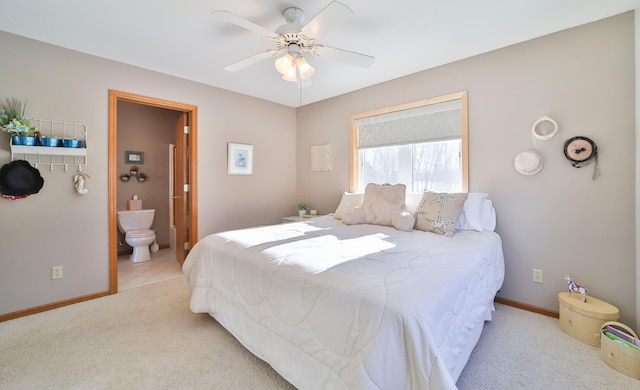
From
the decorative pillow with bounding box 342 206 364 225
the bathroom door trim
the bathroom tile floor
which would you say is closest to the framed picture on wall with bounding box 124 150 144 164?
the bathroom door trim

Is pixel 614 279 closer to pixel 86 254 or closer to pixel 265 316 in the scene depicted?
pixel 265 316

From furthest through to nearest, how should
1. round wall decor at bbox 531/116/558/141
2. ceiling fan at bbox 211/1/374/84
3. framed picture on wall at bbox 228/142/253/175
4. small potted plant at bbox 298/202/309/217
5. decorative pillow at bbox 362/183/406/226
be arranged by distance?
small potted plant at bbox 298/202/309/217 → framed picture on wall at bbox 228/142/253/175 → decorative pillow at bbox 362/183/406/226 → round wall decor at bbox 531/116/558/141 → ceiling fan at bbox 211/1/374/84

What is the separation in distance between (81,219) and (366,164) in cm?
328

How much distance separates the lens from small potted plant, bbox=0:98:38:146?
Result: 7.40 ft

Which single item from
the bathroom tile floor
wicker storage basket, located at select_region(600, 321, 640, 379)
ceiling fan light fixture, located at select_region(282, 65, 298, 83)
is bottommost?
the bathroom tile floor

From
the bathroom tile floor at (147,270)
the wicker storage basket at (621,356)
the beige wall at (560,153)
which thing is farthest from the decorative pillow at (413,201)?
the bathroom tile floor at (147,270)

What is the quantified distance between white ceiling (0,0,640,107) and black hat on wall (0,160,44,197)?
116 centimetres

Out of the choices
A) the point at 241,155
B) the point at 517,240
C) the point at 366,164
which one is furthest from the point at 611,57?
the point at 241,155

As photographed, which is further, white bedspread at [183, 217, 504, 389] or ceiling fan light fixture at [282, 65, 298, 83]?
ceiling fan light fixture at [282, 65, 298, 83]

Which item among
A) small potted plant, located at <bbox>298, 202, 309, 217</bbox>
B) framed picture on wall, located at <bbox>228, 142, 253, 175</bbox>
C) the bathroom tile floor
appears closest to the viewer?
the bathroom tile floor

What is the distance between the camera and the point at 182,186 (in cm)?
363

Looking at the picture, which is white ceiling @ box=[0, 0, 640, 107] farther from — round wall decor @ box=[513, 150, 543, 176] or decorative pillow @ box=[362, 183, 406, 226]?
decorative pillow @ box=[362, 183, 406, 226]

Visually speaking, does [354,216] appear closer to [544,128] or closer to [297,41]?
[297,41]

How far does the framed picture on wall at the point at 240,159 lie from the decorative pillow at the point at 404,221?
2326mm
